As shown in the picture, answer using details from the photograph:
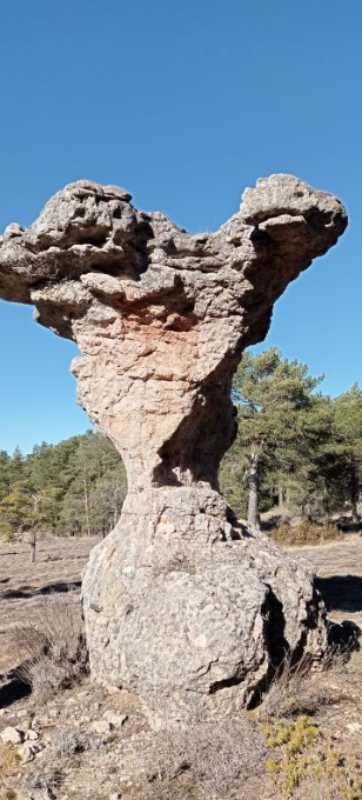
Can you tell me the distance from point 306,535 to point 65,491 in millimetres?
23266

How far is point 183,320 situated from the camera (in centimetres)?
863

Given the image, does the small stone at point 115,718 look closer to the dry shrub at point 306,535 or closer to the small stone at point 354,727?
the small stone at point 354,727

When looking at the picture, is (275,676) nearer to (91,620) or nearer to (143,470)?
(91,620)

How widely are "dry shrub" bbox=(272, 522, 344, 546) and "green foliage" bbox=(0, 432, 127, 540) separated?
11.3m

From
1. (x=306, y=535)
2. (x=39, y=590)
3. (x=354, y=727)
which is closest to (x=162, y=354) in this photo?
(x=354, y=727)

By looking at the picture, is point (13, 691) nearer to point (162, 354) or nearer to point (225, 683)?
point (225, 683)

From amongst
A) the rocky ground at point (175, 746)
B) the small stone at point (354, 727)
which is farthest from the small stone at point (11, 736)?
the small stone at point (354, 727)

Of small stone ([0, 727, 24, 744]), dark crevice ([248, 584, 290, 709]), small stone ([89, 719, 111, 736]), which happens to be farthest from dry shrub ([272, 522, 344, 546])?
small stone ([0, 727, 24, 744])

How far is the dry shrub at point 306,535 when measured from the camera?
84.1ft

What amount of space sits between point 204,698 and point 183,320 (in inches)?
209

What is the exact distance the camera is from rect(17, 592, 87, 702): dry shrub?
23.7 ft

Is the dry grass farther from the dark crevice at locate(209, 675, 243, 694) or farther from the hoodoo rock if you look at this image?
the dark crevice at locate(209, 675, 243, 694)

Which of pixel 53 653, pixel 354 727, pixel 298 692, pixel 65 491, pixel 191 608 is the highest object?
pixel 65 491

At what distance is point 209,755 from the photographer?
5.13 metres
